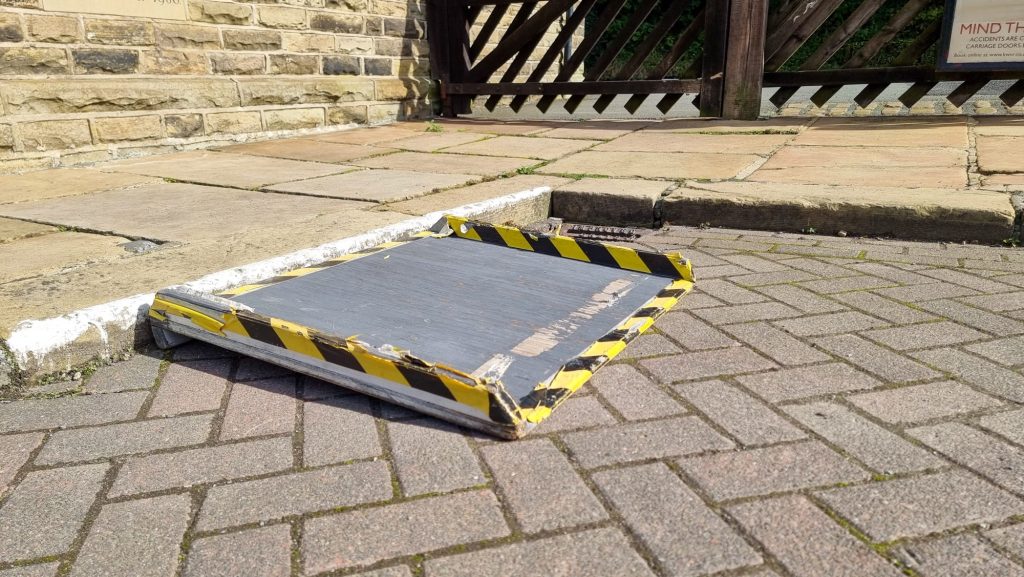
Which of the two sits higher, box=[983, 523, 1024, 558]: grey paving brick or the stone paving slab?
the stone paving slab

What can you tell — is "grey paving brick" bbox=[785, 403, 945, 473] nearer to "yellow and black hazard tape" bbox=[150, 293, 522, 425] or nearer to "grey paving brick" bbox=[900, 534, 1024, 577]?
"grey paving brick" bbox=[900, 534, 1024, 577]

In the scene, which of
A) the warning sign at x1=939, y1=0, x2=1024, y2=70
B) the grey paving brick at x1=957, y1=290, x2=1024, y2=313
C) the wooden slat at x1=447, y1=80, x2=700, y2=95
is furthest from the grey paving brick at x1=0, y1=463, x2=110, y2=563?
the warning sign at x1=939, y1=0, x2=1024, y2=70

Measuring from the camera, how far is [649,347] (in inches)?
87.2

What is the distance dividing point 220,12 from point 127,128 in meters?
1.27

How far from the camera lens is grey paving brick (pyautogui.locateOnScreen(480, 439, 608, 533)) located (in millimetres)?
1406

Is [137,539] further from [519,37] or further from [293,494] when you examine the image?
[519,37]

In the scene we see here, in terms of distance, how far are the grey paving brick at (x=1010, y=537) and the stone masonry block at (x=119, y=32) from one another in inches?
223

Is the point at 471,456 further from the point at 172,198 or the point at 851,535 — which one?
the point at 172,198

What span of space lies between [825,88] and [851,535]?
618 cm

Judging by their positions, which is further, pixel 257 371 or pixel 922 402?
pixel 257 371

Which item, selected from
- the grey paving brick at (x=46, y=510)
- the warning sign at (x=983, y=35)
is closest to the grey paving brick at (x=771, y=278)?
the grey paving brick at (x=46, y=510)

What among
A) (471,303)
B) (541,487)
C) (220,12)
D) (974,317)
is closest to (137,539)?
(541,487)

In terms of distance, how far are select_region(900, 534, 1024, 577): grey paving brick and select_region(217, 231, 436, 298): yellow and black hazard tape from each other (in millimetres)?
1975

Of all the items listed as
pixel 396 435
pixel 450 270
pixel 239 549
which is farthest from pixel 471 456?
pixel 450 270
